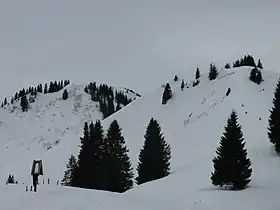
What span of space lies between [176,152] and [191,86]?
54401 millimetres

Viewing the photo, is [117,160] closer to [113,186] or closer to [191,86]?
[113,186]

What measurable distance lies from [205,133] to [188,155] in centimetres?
1589

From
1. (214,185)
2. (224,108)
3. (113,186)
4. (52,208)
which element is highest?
(224,108)

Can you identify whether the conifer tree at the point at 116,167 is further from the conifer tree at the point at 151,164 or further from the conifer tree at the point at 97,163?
the conifer tree at the point at 151,164

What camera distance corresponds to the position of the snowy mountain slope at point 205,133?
92.4 ft

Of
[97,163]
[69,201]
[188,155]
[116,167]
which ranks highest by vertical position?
[188,155]

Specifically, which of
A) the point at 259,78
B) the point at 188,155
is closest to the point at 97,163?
the point at 188,155

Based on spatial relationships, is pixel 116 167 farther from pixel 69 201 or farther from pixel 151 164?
pixel 69 201

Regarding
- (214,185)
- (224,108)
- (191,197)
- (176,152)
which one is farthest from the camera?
(224,108)

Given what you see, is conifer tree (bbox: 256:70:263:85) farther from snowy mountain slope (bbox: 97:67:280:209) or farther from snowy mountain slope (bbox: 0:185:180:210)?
snowy mountain slope (bbox: 0:185:180:210)

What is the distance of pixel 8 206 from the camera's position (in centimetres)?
2383

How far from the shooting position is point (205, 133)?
96812 millimetres

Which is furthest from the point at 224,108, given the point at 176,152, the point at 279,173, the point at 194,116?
the point at 279,173

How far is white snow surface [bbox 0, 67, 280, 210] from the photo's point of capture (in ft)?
84.3
